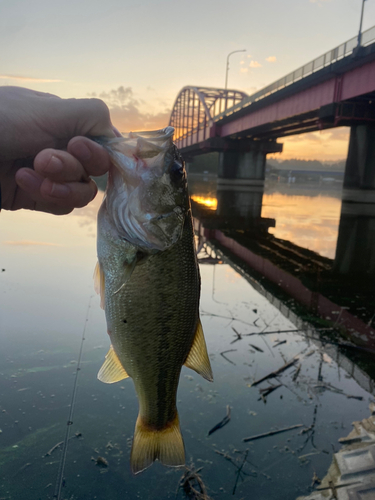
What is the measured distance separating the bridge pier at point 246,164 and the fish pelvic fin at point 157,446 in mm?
57009

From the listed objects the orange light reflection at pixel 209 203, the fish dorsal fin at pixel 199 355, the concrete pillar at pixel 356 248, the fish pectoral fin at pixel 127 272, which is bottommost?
the concrete pillar at pixel 356 248

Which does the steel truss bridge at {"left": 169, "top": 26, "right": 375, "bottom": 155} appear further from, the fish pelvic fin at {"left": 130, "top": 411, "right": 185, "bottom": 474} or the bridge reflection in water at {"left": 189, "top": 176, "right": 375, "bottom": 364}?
the fish pelvic fin at {"left": 130, "top": 411, "right": 185, "bottom": 474}

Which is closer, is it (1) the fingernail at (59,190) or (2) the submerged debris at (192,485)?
(1) the fingernail at (59,190)

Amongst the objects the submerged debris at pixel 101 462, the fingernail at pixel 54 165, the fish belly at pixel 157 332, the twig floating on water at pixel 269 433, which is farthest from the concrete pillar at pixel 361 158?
the fingernail at pixel 54 165

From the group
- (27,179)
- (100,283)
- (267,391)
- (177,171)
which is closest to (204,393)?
(267,391)

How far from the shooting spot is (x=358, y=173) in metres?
34.9

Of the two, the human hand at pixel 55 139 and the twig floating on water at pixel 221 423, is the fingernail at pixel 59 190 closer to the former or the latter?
the human hand at pixel 55 139

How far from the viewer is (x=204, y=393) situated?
446 cm

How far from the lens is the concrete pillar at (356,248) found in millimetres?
11594

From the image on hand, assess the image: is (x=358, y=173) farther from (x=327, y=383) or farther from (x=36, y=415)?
(x=36, y=415)

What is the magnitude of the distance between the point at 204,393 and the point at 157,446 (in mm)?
2193

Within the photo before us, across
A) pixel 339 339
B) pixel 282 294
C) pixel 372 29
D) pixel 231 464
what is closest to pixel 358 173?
pixel 372 29

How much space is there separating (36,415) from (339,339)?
469 cm

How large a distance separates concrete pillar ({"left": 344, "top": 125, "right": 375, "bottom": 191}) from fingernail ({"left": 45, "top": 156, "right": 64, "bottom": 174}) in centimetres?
3679
